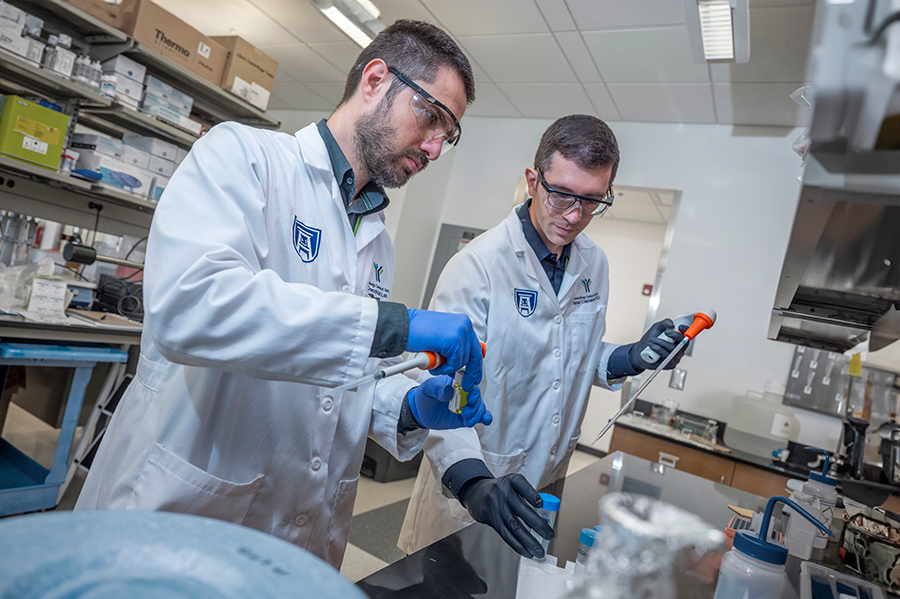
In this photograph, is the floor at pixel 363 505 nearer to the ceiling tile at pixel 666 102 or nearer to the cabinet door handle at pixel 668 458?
the cabinet door handle at pixel 668 458

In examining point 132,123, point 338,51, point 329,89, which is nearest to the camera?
point 132,123

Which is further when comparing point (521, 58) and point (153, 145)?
point (521, 58)

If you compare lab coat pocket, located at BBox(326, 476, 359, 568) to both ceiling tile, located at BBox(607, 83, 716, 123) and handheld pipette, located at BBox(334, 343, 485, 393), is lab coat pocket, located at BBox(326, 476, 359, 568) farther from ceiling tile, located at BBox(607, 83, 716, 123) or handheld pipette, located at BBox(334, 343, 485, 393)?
ceiling tile, located at BBox(607, 83, 716, 123)

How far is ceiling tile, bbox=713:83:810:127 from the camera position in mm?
3281

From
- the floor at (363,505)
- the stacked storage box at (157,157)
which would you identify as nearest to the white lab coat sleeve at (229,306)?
the floor at (363,505)

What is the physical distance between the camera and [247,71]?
330 centimetres

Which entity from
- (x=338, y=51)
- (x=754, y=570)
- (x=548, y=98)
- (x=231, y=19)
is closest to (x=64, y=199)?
(x=231, y=19)

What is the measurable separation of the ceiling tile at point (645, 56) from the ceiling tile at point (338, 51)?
5.83ft

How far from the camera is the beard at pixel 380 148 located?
1095mm

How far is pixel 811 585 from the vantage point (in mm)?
910

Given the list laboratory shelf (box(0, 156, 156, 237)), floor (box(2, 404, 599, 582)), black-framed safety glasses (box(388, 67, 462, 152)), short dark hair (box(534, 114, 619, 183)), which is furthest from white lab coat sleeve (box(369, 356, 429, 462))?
laboratory shelf (box(0, 156, 156, 237))

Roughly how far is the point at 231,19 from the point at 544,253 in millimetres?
3553

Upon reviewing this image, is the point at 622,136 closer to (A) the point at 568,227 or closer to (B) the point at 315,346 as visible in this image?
(A) the point at 568,227

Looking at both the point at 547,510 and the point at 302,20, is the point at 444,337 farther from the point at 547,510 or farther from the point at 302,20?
the point at 302,20
